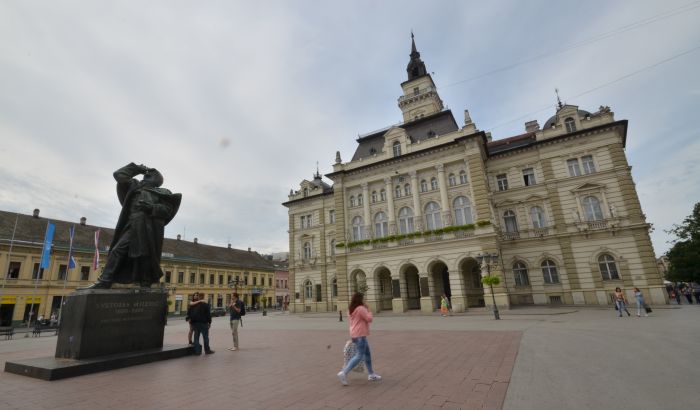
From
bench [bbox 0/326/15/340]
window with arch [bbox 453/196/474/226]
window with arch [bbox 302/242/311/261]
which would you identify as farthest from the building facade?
window with arch [bbox 453/196/474/226]

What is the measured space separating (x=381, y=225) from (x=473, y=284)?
1031 centimetres

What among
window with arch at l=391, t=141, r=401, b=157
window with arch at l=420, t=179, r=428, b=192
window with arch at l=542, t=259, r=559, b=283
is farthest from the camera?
window with arch at l=391, t=141, r=401, b=157

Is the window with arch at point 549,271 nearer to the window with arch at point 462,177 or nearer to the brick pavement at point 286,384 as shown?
the window with arch at point 462,177

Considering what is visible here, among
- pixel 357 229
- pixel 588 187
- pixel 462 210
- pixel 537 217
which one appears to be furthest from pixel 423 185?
pixel 588 187

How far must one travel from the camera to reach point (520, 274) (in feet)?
97.5

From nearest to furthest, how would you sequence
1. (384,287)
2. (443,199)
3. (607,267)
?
(607,267) < (443,199) < (384,287)

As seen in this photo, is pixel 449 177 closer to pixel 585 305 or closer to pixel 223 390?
pixel 585 305

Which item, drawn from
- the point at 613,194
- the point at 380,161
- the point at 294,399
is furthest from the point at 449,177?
the point at 294,399

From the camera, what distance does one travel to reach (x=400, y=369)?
736 centimetres

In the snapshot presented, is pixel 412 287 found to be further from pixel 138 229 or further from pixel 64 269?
pixel 64 269

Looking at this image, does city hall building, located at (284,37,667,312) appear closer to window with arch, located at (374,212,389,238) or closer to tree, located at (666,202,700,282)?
window with arch, located at (374,212,389,238)

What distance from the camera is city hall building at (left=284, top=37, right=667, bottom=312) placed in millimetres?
26562

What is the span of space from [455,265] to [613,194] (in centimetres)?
1396

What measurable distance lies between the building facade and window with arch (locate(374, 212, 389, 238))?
50.1 feet
